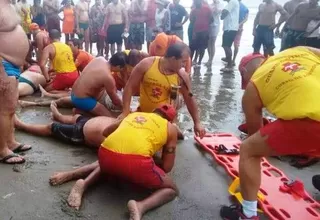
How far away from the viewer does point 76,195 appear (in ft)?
9.76

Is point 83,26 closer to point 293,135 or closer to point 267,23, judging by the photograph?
point 267,23

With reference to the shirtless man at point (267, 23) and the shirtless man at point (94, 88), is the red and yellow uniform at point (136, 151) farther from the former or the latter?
the shirtless man at point (267, 23)

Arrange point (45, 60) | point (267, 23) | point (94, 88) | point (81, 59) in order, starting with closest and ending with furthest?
point (94, 88)
point (45, 60)
point (81, 59)
point (267, 23)

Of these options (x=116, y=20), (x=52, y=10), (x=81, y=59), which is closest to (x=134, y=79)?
(x=81, y=59)

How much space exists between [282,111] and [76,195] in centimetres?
165

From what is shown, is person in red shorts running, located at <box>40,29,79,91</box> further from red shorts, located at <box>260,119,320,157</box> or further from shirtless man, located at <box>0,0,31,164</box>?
red shorts, located at <box>260,119,320,157</box>

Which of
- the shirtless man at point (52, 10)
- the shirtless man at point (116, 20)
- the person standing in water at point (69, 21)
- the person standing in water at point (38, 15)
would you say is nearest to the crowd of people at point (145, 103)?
the shirtless man at point (116, 20)

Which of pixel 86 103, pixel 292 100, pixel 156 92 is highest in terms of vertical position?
pixel 292 100

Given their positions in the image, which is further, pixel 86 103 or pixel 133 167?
pixel 86 103

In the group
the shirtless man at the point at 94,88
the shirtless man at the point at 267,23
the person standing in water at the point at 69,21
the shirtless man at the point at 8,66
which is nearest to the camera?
the shirtless man at the point at 8,66

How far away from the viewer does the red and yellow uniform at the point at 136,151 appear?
2930 mm

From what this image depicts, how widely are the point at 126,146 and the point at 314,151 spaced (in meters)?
1.35

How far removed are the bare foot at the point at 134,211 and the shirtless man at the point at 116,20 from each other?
8.47m

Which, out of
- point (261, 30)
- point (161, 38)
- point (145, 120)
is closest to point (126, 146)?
point (145, 120)
